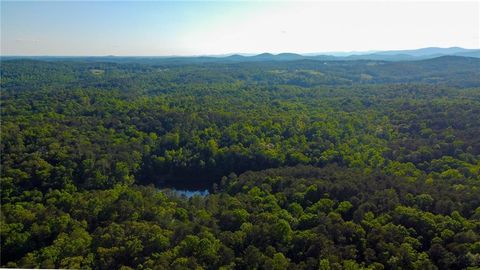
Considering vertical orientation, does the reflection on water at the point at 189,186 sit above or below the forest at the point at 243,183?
below

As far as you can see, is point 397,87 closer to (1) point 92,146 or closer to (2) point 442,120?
(2) point 442,120

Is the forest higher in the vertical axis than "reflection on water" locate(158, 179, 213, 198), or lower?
higher

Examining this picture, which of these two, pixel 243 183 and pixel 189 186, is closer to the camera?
pixel 243 183

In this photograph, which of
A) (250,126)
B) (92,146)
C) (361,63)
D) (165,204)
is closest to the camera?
(165,204)

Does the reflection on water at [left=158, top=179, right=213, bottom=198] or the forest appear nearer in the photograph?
the forest

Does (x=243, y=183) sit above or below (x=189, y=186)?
above

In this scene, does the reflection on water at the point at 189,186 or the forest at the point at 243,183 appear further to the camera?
the reflection on water at the point at 189,186

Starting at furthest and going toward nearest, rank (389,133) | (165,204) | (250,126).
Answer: (250,126) < (389,133) < (165,204)

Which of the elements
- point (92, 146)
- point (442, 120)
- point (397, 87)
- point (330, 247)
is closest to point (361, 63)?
point (397, 87)
